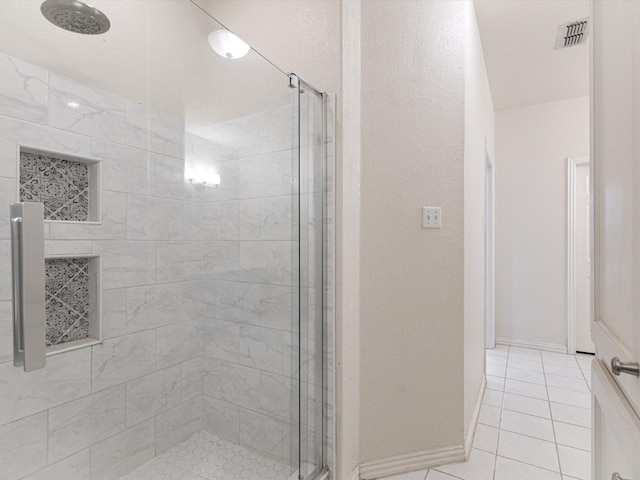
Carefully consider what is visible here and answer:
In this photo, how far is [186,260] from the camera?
1581 millimetres

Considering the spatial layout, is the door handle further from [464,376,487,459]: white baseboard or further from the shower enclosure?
[464,376,487,459]: white baseboard

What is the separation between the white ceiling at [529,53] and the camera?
2.22m

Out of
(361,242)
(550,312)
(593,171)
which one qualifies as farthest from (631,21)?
(550,312)

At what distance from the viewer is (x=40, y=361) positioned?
895 millimetres

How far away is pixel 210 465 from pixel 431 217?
151 cm

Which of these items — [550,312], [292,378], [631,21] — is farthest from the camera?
[550,312]

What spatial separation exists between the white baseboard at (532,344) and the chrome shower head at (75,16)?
13.8ft

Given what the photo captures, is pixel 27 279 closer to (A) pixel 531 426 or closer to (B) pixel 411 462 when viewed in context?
(B) pixel 411 462

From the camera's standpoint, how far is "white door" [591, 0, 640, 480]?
651mm

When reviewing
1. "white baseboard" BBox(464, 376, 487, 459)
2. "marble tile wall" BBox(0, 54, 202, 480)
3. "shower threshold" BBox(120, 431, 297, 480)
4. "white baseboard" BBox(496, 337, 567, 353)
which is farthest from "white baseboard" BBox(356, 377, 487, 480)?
"white baseboard" BBox(496, 337, 567, 353)

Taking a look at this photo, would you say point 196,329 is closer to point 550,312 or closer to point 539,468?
point 539,468

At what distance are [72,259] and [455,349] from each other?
1712 mm

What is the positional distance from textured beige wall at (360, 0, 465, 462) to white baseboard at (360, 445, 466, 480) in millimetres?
33

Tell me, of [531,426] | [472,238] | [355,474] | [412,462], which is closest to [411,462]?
[412,462]
